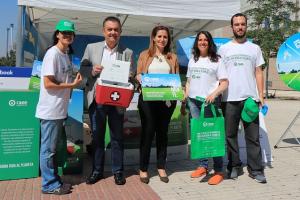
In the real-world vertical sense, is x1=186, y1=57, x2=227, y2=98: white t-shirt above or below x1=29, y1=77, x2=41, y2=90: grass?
above

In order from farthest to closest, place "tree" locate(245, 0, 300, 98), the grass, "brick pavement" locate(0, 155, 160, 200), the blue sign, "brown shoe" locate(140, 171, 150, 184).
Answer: "tree" locate(245, 0, 300, 98)
the blue sign
the grass
"brown shoe" locate(140, 171, 150, 184)
"brick pavement" locate(0, 155, 160, 200)

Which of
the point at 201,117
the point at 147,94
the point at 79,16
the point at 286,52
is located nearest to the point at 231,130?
the point at 201,117

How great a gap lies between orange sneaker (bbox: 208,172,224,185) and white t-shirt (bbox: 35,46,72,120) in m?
1.95

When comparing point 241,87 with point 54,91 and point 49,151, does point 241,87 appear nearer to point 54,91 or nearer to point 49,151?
point 54,91

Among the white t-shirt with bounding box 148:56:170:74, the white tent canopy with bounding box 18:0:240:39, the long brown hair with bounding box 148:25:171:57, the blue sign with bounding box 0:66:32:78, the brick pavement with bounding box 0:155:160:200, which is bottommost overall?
the brick pavement with bounding box 0:155:160:200

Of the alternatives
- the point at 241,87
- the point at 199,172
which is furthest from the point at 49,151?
the point at 241,87

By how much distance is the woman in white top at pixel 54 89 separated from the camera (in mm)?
3879

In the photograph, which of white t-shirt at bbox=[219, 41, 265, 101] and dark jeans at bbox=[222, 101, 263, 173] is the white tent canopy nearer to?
white t-shirt at bbox=[219, 41, 265, 101]

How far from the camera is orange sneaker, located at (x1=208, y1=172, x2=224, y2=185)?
462 cm

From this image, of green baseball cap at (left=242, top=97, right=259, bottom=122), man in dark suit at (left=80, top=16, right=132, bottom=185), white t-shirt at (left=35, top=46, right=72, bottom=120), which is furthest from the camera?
green baseball cap at (left=242, top=97, right=259, bottom=122)

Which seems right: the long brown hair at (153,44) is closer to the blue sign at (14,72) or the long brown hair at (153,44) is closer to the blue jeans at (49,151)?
the blue jeans at (49,151)

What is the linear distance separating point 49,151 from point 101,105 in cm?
76

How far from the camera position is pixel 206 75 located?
4.50 m

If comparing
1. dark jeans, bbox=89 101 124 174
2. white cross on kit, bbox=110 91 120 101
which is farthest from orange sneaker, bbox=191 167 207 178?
white cross on kit, bbox=110 91 120 101
